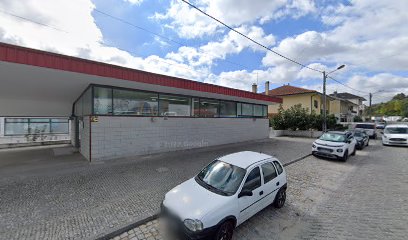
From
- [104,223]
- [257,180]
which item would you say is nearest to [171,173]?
[104,223]

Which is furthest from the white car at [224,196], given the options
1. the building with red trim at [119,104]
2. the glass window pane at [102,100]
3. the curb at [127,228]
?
Answer: the glass window pane at [102,100]

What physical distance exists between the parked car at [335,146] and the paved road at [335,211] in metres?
1.85

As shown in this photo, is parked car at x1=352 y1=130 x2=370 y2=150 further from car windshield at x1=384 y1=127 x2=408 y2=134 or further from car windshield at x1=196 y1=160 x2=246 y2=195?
car windshield at x1=196 y1=160 x2=246 y2=195

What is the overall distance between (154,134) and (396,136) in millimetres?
18257

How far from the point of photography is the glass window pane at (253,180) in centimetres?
396

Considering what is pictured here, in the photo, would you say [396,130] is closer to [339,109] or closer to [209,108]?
[209,108]

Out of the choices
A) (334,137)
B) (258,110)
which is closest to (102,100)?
(334,137)

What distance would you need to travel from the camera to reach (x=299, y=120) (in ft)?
70.8

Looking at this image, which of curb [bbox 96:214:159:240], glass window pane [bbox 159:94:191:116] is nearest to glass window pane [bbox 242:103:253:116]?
glass window pane [bbox 159:94:191:116]

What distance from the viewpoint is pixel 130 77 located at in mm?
7828

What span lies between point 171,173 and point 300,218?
176 inches

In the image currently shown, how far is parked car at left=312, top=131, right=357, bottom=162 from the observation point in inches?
394

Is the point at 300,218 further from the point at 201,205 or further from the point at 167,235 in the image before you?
the point at 167,235

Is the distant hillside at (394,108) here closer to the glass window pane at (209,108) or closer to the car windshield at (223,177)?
the glass window pane at (209,108)
